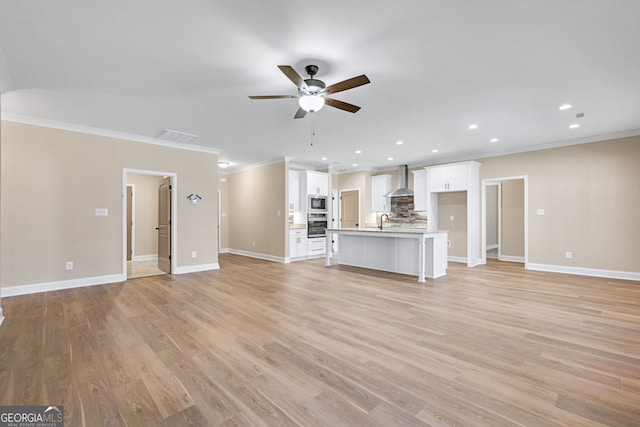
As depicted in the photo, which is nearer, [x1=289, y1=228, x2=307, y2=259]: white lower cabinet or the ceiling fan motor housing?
the ceiling fan motor housing

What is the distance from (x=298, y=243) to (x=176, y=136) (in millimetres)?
3950

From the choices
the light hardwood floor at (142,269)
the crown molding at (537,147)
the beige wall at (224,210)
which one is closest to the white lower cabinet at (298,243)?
the beige wall at (224,210)

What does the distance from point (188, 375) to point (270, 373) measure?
615mm

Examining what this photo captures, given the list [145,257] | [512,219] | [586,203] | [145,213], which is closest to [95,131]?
[145,213]

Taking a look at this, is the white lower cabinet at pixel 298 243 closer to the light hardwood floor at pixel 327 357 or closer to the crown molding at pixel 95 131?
the crown molding at pixel 95 131

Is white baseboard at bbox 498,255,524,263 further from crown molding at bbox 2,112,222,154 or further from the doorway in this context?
crown molding at bbox 2,112,222,154

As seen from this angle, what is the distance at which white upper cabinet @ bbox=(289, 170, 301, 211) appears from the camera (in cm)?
796

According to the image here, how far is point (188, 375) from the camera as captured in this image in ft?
7.16

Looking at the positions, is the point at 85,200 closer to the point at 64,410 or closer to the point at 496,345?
the point at 64,410

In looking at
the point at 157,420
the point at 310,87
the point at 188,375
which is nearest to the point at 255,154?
the point at 310,87

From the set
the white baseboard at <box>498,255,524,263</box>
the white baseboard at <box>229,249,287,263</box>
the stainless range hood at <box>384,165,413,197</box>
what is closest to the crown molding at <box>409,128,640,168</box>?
the stainless range hood at <box>384,165,413,197</box>

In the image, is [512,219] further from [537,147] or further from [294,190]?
[294,190]

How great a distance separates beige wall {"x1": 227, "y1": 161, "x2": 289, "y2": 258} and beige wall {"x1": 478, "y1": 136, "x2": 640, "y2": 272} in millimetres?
5585

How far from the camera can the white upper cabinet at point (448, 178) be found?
710 centimetres
